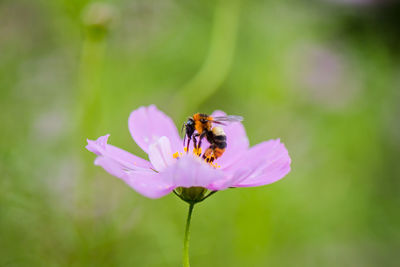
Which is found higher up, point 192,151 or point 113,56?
point 113,56

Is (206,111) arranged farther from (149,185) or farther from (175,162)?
(149,185)

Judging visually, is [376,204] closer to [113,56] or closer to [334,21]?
[334,21]

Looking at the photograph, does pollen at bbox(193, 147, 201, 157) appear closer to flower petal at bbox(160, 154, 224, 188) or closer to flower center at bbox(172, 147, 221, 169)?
flower center at bbox(172, 147, 221, 169)

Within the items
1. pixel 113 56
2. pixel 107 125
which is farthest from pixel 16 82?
pixel 113 56

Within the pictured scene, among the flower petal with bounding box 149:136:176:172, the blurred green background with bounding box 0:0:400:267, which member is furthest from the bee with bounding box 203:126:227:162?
the blurred green background with bounding box 0:0:400:267

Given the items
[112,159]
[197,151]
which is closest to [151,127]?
[197,151]

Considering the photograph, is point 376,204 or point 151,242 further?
point 376,204

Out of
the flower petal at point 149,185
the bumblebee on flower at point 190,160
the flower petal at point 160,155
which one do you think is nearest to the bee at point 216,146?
the bumblebee on flower at point 190,160
